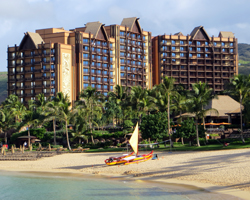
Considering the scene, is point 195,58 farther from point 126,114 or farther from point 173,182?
point 173,182

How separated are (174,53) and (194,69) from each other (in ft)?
32.2

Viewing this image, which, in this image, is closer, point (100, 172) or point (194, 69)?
point (100, 172)

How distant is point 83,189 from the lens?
116 feet

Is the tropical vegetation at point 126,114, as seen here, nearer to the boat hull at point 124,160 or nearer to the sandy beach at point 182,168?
the sandy beach at point 182,168

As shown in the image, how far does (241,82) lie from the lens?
5559 cm

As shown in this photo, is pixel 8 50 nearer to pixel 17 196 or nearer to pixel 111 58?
pixel 111 58

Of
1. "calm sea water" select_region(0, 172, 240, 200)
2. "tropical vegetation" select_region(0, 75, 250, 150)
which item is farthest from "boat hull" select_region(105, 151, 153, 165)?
"tropical vegetation" select_region(0, 75, 250, 150)

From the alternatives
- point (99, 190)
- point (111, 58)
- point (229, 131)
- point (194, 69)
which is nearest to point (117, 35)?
point (111, 58)

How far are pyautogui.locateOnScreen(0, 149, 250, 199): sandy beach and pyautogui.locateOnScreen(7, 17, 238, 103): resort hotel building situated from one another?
62.1m

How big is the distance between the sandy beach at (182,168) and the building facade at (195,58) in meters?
87.5

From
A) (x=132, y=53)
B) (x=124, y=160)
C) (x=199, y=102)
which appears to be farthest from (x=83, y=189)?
(x=132, y=53)

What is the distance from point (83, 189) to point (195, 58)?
109 metres

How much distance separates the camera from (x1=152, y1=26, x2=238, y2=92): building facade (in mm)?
136250

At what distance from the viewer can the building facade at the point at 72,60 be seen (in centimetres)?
11319
